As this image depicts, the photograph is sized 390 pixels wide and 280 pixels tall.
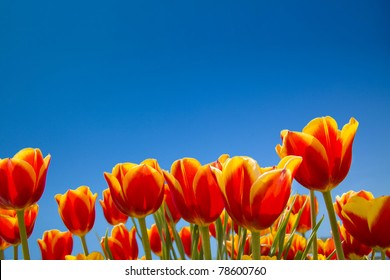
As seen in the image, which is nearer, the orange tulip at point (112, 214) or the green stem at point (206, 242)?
the green stem at point (206, 242)

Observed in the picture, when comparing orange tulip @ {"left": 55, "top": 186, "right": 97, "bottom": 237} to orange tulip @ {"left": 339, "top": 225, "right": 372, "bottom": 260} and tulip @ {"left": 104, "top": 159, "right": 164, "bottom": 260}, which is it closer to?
tulip @ {"left": 104, "top": 159, "right": 164, "bottom": 260}

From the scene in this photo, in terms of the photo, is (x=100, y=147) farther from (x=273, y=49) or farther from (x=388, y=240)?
(x=388, y=240)

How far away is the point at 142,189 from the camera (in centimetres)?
34

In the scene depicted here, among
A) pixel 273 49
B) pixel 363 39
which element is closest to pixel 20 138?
pixel 273 49

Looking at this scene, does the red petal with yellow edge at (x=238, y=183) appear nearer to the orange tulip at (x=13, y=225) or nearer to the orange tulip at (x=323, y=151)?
the orange tulip at (x=323, y=151)

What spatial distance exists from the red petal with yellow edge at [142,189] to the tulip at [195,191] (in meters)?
0.01

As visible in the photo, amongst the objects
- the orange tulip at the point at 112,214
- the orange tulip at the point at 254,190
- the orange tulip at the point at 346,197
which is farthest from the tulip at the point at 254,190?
the orange tulip at the point at 112,214

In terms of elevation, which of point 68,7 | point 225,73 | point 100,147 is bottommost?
point 100,147

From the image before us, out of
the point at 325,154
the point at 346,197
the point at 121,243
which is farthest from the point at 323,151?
the point at 121,243

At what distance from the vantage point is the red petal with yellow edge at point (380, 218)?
327mm

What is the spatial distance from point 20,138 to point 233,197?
0.47 m

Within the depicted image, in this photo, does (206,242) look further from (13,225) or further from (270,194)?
(13,225)
